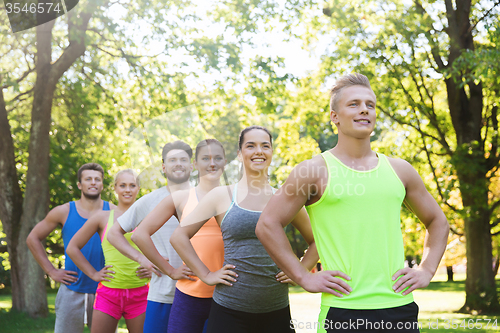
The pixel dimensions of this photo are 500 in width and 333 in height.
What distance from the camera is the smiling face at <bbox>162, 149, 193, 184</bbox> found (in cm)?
385

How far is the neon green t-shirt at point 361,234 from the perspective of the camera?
2201 millimetres

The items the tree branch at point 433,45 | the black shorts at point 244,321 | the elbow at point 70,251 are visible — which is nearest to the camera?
the black shorts at point 244,321

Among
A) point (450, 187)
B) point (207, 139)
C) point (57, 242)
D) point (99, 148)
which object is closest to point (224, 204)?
point (207, 139)

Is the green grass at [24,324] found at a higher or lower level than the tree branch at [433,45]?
lower

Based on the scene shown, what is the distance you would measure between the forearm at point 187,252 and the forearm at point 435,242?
4.66 feet

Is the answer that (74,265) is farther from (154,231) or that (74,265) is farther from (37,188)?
(37,188)

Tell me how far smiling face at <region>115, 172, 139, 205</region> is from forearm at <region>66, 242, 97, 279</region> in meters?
0.74

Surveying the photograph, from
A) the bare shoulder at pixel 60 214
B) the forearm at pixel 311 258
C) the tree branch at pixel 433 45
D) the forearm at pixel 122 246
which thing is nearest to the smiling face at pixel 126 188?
the forearm at pixel 122 246

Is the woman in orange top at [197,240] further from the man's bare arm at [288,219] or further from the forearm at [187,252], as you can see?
the man's bare arm at [288,219]

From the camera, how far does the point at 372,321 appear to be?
7.04ft

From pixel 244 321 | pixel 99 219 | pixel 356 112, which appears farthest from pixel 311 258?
pixel 99 219

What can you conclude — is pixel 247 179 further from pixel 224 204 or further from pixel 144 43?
pixel 144 43

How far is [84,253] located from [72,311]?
65 cm

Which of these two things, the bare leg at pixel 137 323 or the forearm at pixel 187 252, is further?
the bare leg at pixel 137 323
